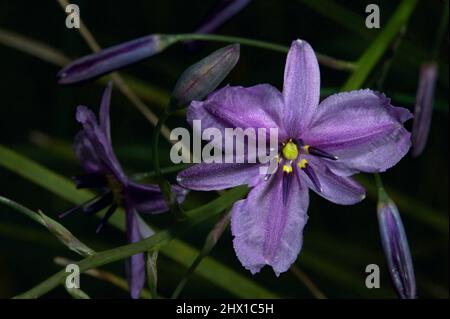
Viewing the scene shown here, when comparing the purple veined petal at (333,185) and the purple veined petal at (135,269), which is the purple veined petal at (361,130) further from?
the purple veined petal at (135,269)

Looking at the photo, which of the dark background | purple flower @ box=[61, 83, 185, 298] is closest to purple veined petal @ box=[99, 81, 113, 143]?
purple flower @ box=[61, 83, 185, 298]

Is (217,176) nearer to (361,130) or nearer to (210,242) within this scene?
(210,242)

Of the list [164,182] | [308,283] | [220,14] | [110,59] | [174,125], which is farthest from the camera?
[174,125]

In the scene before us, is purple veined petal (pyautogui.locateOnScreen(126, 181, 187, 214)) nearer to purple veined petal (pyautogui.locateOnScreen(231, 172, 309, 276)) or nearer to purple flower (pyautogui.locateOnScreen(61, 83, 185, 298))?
purple flower (pyautogui.locateOnScreen(61, 83, 185, 298))

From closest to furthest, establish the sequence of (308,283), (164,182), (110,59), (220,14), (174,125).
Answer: (164,182)
(110,59)
(220,14)
(308,283)
(174,125)

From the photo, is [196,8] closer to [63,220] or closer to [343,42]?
[343,42]

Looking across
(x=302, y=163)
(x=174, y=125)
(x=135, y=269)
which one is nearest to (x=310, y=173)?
(x=302, y=163)
